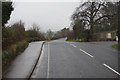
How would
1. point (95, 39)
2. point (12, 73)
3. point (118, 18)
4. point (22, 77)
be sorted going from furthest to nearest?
point (95, 39) < point (118, 18) < point (12, 73) < point (22, 77)

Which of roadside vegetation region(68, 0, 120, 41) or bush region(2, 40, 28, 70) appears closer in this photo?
bush region(2, 40, 28, 70)

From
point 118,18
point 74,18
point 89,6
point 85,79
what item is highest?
point 89,6

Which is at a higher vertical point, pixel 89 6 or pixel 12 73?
pixel 89 6

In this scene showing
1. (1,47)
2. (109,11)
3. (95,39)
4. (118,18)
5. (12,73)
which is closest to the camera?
(12,73)

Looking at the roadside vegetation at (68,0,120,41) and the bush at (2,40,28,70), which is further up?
the roadside vegetation at (68,0,120,41)

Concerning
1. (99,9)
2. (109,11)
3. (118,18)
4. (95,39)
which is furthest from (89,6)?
(118,18)

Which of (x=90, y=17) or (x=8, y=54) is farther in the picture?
(x=90, y=17)

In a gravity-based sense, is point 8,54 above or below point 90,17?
below

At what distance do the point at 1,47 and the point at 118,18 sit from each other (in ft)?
46.3

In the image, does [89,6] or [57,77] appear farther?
[89,6]

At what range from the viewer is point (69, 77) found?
6.39 metres

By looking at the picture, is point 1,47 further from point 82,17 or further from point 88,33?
point 82,17

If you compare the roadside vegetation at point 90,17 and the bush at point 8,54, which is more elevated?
the roadside vegetation at point 90,17

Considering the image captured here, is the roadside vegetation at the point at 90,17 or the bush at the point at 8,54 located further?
the roadside vegetation at the point at 90,17
